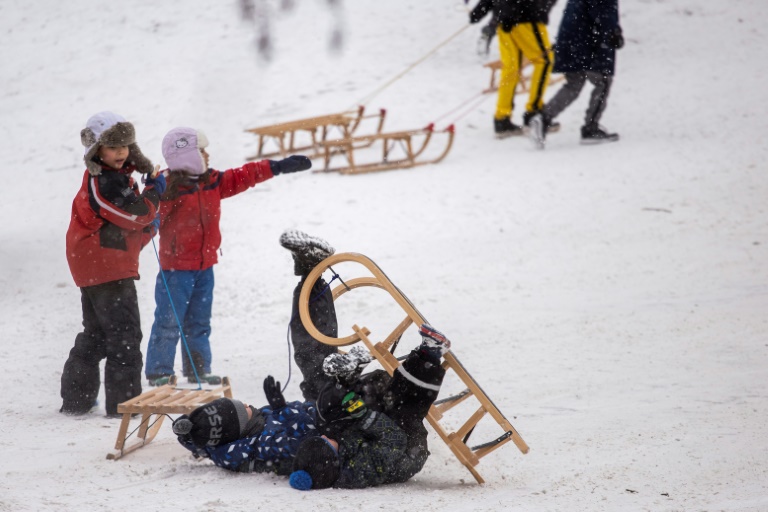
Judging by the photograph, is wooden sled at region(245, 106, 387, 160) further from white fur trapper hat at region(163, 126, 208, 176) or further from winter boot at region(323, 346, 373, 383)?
winter boot at region(323, 346, 373, 383)

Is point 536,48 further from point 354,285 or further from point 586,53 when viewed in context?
point 354,285

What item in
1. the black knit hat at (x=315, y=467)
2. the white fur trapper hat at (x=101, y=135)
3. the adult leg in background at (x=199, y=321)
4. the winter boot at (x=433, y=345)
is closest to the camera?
the black knit hat at (x=315, y=467)

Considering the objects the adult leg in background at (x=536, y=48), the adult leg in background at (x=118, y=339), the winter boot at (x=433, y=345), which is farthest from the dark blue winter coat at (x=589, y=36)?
the winter boot at (x=433, y=345)

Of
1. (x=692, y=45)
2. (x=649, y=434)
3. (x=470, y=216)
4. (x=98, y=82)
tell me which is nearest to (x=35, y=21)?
(x=98, y=82)

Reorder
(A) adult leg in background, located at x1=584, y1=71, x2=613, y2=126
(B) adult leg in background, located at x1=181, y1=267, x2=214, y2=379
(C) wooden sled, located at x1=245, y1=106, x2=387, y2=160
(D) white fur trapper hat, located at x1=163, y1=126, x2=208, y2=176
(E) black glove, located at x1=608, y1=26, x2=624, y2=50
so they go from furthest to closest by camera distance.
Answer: (A) adult leg in background, located at x1=584, y1=71, x2=613, y2=126, (E) black glove, located at x1=608, y1=26, x2=624, y2=50, (C) wooden sled, located at x1=245, y1=106, x2=387, y2=160, (B) adult leg in background, located at x1=181, y1=267, x2=214, y2=379, (D) white fur trapper hat, located at x1=163, y1=126, x2=208, y2=176

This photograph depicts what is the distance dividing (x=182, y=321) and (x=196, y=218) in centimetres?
61

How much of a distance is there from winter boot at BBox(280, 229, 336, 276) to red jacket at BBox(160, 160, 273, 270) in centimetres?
73

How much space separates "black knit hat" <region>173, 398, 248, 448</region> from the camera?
3.48 meters

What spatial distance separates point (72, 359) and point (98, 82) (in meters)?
7.75

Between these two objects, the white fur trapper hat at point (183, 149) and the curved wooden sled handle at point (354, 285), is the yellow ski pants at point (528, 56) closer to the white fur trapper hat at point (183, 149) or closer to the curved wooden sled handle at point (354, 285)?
the white fur trapper hat at point (183, 149)

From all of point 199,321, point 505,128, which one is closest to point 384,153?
point 505,128

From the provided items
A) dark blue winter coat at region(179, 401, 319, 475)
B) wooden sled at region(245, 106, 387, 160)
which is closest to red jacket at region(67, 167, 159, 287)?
dark blue winter coat at region(179, 401, 319, 475)

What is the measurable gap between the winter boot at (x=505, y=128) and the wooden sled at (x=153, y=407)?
20.2 feet

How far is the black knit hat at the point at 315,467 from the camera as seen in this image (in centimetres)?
327
